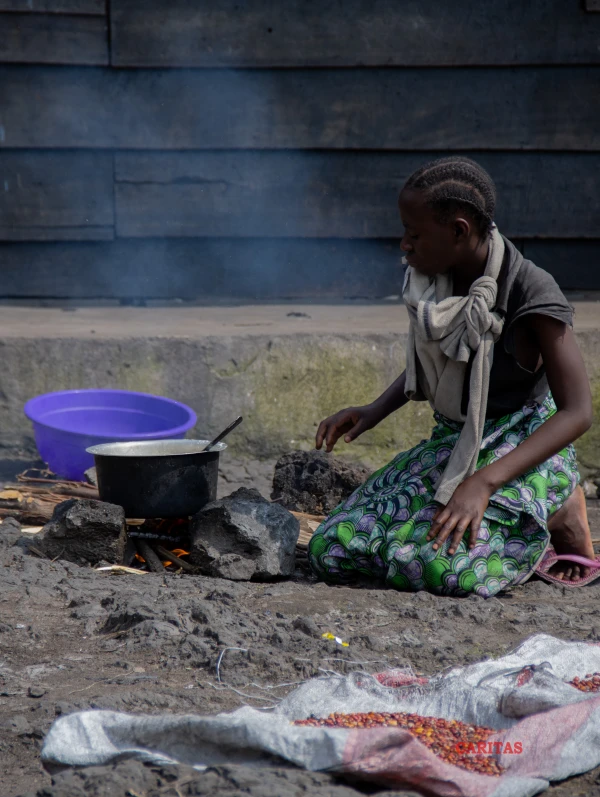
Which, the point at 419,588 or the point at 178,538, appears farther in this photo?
the point at 178,538

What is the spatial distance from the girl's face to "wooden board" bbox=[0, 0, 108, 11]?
251 cm

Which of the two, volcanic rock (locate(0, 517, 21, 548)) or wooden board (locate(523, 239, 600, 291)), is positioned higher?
wooden board (locate(523, 239, 600, 291))

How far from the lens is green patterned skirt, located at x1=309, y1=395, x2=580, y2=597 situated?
3.10 metres

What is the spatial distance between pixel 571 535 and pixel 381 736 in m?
1.86

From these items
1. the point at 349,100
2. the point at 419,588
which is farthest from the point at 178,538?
the point at 349,100

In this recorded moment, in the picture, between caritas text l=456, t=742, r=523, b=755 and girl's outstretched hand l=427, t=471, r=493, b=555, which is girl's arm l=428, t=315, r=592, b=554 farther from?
caritas text l=456, t=742, r=523, b=755

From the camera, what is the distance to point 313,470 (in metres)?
3.99

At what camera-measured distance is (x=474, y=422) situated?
120 inches

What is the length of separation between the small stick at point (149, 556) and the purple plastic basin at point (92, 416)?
731 mm

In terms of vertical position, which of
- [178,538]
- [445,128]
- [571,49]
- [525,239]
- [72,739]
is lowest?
[178,538]

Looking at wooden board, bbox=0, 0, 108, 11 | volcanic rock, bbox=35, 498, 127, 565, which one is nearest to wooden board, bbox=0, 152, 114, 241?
wooden board, bbox=0, 0, 108, 11

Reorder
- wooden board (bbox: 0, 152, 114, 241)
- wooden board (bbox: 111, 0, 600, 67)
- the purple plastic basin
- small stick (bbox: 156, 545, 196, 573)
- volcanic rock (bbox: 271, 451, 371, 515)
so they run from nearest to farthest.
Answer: small stick (bbox: 156, 545, 196, 573) → volcanic rock (bbox: 271, 451, 371, 515) → the purple plastic basin → wooden board (bbox: 111, 0, 600, 67) → wooden board (bbox: 0, 152, 114, 241)

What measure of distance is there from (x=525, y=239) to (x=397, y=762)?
3953 mm

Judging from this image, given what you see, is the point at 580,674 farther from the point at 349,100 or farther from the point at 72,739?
the point at 349,100
